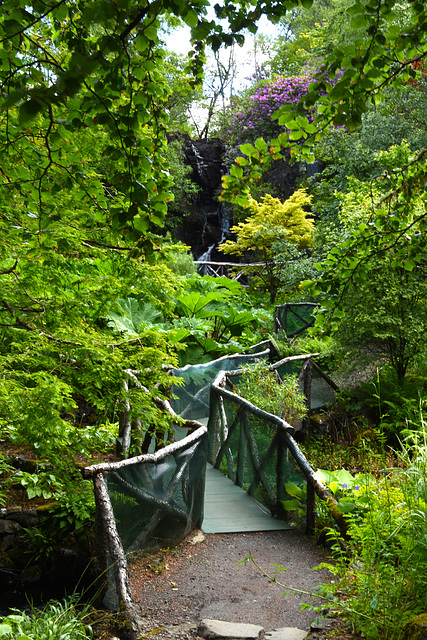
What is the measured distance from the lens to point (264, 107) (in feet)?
68.3

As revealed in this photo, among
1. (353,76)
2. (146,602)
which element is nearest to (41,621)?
(146,602)

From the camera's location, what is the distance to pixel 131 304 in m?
11.1

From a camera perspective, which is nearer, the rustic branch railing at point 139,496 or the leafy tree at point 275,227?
the rustic branch railing at point 139,496

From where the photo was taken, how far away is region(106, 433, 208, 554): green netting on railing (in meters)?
4.25

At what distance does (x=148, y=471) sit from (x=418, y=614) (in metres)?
2.47

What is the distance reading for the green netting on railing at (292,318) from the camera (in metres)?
13.6

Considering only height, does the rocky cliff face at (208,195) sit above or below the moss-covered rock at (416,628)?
above

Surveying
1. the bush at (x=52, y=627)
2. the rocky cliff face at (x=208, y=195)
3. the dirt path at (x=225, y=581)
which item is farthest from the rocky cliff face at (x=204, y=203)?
the bush at (x=52, y=627)

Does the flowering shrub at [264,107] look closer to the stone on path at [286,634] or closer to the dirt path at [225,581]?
the dirt path at [225,581]

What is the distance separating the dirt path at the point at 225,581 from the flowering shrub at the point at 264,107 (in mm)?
17740

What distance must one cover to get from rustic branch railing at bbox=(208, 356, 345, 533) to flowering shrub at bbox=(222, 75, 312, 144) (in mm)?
15450

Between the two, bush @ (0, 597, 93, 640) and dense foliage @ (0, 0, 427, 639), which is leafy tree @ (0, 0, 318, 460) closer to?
dense foliage @ (0, 0, 427, 639)

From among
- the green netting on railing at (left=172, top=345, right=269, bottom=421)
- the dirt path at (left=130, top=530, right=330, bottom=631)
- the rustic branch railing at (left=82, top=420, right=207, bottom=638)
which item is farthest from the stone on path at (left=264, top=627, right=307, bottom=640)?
the green netting on railing at (left=172, top=345, right=269, bottom=421)

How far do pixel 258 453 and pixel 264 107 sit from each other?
57.3 feet
